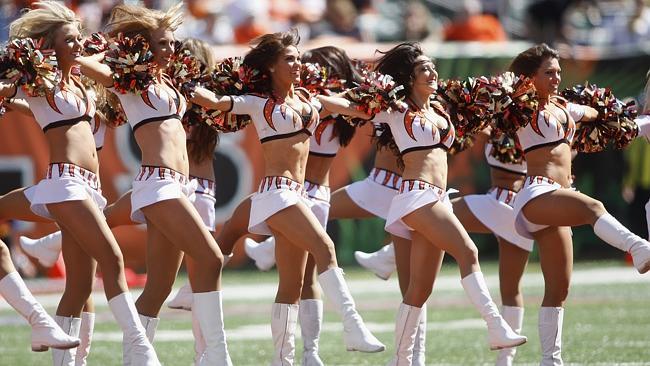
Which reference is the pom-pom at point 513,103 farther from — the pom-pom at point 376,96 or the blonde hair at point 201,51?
the blonde hair at point 201,51

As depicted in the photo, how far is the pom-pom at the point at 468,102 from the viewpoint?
7.17 m

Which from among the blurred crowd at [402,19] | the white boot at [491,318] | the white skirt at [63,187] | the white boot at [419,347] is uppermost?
the blurred crowd at [402,19]

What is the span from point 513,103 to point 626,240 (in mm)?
1085

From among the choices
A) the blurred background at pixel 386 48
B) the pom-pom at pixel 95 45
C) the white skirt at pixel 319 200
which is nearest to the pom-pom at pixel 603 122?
the white skirt at pixel 319 200

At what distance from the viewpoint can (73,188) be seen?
625cm

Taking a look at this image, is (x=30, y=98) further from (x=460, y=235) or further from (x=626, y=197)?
(x=626, y=197)

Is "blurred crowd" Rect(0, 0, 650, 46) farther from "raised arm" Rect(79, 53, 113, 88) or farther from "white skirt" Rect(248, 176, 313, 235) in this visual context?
"raised arm" Rect(79, 53, 113, 88)

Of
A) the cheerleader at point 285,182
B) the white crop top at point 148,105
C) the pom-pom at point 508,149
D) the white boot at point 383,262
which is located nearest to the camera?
the white crop top at point 148,105

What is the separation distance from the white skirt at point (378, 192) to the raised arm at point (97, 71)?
90.7 inches

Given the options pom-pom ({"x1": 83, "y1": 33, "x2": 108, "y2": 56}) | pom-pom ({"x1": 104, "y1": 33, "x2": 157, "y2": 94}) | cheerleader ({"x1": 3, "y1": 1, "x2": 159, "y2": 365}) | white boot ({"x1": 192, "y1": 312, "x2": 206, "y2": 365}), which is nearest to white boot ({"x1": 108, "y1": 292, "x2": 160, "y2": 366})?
cheerleader ({"x1": 3, "y1": 1, "x2": 159, "y2": 365})

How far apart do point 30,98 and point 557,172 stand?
296 cm

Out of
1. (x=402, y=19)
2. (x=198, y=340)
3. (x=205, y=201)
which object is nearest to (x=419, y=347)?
(x=198, y=340)

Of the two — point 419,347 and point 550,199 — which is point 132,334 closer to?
point 419,347

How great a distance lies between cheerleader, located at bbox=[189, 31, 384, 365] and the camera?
644 centimetres
